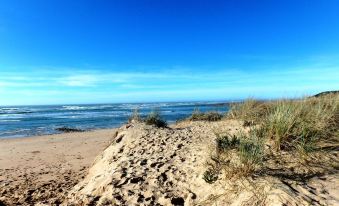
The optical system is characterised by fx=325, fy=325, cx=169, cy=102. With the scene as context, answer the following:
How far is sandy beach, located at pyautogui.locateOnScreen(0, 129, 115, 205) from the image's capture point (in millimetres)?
6203

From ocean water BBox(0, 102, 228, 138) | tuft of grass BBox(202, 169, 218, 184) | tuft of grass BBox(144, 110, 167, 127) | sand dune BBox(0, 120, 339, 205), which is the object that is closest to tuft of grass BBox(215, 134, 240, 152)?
sand dune BBox(0, 120, 339, 205)

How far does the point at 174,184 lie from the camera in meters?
4.95

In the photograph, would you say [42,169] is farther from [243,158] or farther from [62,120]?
[62,120]

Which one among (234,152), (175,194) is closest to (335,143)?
(234,152)

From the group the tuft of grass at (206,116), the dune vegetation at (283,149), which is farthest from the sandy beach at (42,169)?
the tuft of grass at (206,116)

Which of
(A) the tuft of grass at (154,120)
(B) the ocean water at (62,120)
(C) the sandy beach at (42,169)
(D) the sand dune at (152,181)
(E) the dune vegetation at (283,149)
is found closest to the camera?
(D) the sand dune at (152,181)

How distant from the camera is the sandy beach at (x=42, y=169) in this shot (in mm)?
6203

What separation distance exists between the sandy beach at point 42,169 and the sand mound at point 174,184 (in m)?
0.93

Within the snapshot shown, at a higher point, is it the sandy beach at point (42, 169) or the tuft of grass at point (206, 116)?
the tuft of grass at point (206, 116)

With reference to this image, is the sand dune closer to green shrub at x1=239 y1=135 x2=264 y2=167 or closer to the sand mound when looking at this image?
the sand mound

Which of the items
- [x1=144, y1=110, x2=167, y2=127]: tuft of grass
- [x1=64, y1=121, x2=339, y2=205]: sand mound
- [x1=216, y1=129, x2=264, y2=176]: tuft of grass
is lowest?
[x1=64, y1=121, x2=339, y2=205]: sand mound

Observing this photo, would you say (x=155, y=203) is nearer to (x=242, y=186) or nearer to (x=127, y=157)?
(x=242, y=186)

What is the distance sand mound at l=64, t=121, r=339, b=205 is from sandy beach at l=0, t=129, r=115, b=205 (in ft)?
3.06

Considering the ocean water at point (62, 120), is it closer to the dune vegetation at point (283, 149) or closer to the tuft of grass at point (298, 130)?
the tuft of grass at point (298, 130)
